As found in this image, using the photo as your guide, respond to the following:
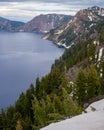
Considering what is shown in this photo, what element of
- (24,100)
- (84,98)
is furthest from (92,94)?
(24,100)

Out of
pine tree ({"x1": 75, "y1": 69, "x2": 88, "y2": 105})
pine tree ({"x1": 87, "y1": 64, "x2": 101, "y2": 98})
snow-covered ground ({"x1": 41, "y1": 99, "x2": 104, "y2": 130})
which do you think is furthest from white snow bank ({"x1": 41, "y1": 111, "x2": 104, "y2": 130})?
pine tree ({"x1": 87, "y1": 64, "x2": 101, "y2": 98})

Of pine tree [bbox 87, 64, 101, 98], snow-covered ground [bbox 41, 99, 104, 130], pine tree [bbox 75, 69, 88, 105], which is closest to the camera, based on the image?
snow-covered ground [bbox 41, 99, 104, 130]

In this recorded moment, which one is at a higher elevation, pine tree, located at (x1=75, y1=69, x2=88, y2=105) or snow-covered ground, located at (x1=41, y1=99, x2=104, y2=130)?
snow-covered ground, located at (x1=41, y1=99, x2=104, y2=130)

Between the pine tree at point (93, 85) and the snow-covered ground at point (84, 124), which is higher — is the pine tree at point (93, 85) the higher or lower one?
the lower one

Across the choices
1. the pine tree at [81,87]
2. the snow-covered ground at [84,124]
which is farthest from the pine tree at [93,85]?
the snow-covered ground at [84,124]

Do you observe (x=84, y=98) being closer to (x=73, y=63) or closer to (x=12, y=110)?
(x=12, y=110)

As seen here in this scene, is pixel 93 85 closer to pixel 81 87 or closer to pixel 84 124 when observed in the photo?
pixel 81 87

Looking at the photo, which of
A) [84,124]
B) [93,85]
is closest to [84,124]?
[84,124]

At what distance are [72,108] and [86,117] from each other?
63.9ft

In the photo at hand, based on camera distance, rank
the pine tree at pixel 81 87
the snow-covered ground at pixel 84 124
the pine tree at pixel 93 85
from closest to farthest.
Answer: the snow-covered ground at pixel 84 124 < the pine tree at pixel 81 87 < the pine tree at pixel 93 85

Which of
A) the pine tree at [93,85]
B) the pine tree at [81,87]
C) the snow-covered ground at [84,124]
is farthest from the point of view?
the pine tree at [93,85]

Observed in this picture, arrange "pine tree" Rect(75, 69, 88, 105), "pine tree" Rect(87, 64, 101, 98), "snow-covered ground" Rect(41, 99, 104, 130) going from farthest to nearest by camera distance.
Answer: "pine tree" Rect(87, 64, 101, 98), "pine tree" Rect(75, 69, 88, 105), "snow-covered ground" Rect(41, 99, 104, 130)

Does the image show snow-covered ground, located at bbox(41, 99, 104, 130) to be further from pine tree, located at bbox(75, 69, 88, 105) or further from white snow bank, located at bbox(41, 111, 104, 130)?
pine tree, located at bbox(75, 69, 88, 105)

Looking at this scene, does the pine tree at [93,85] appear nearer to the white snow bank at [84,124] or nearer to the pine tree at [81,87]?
the pine tree at [81,87]
